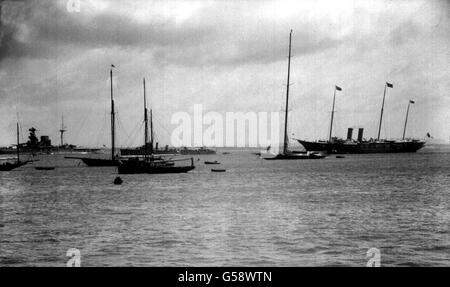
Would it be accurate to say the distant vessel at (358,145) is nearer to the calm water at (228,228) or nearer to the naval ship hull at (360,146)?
the naval ship hull at (360,146)

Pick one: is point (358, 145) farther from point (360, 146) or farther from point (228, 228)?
point (228, 228)

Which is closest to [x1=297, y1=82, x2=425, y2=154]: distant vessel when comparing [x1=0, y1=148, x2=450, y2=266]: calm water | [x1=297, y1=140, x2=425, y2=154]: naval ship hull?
[x1=297, y1=140, x2=425, y2=154]: naval ship hull

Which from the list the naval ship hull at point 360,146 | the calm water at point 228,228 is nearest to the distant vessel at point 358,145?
the naval ship hull at point 360,146

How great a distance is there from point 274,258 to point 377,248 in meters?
4.87

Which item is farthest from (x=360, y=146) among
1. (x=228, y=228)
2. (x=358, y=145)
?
(x=228, y=228)

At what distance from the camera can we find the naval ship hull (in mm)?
186312

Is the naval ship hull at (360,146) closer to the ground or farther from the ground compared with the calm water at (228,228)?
closer to the ground

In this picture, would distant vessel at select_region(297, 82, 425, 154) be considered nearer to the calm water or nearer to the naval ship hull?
the naval ship hull

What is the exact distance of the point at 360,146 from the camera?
7421 inches

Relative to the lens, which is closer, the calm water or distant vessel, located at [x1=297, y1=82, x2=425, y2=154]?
the calm water

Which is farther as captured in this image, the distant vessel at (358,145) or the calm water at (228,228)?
the distant vessel at (358,145)

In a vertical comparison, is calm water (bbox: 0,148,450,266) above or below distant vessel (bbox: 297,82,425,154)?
above

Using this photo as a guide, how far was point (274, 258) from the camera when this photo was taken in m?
19.6

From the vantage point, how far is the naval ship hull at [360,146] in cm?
18631
